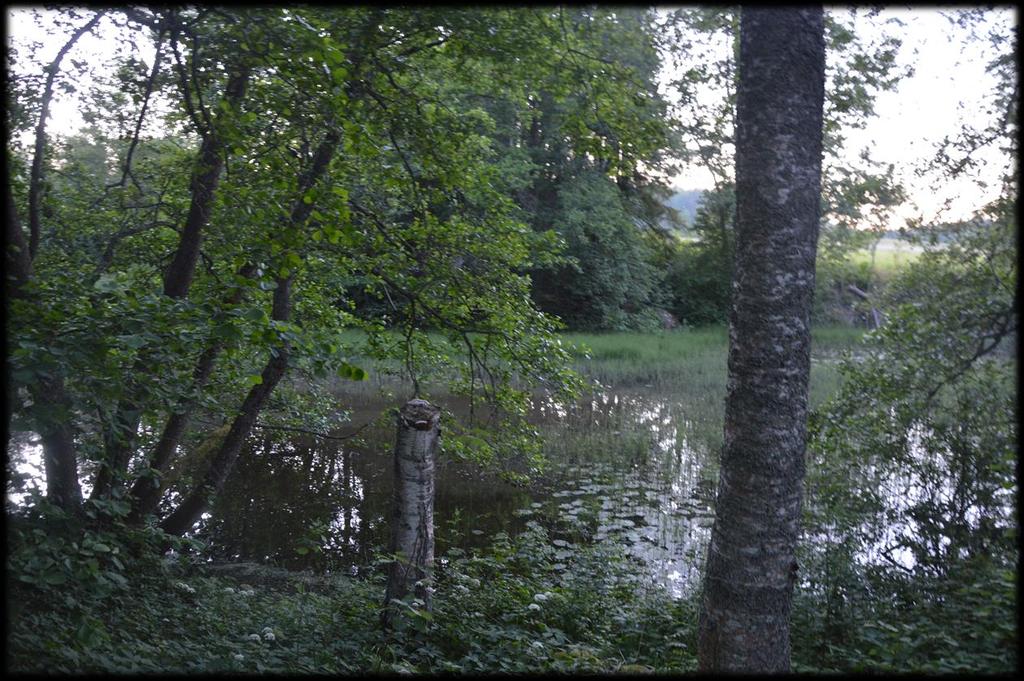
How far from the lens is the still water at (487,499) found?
8562mm

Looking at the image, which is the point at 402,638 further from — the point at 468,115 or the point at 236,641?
the point at 468,115

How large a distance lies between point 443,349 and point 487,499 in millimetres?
3741

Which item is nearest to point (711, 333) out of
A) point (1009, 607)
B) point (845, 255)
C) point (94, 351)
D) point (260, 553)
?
point (845, 255)

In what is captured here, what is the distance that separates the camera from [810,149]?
3.64 metres

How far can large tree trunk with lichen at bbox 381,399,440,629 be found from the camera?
202 inches

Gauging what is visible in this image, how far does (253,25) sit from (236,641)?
363cm

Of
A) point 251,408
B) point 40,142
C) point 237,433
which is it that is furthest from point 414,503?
point 40,142

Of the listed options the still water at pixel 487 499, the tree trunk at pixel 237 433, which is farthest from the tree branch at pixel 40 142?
the still water at pixel 487 499

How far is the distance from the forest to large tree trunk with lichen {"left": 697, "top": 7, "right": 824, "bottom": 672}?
0.04ft

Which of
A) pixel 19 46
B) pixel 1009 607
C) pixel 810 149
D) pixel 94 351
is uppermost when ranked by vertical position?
pixel 19 46

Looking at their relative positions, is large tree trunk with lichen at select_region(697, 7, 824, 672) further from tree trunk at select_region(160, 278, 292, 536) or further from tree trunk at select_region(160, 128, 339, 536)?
tree trunk at select_region(160, 278, 292, 536)

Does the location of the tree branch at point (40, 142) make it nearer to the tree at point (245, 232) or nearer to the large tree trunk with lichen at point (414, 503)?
the tree at point (245, 232)

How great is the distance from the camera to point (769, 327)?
3574mm

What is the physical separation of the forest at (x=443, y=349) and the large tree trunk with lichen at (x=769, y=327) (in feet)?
0.04
